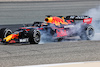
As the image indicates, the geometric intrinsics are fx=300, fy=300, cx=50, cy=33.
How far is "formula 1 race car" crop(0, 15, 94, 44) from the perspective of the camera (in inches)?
444

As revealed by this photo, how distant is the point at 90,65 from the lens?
22.3ft

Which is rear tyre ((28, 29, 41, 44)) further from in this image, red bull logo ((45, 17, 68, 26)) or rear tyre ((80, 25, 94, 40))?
rear tyre ((80, 25, 94, 40))

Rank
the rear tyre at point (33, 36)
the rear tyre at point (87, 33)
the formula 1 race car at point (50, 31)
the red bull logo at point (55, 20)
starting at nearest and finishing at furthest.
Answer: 1. the rear tyre at point (33, 36)
2. the formula 1 race car at point (50, 31)
3. the red bull logo at point (55, 20)
4. the rear tyre at point (87, 33)

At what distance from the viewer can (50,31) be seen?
12188 millimetres

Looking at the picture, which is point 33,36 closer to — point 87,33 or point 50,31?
point 50,31

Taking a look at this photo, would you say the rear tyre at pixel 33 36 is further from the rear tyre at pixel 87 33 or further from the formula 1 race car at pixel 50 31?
the rear tyre at pixel 87 33

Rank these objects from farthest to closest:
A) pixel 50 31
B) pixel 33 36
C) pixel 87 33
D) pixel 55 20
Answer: pixel 87 33, pixel 55 20, pixel 50 31, pixel 33 36

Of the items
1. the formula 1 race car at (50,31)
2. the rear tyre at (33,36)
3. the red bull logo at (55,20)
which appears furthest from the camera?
the red bull logo at (55,20)

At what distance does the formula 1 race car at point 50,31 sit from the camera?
11.3 m

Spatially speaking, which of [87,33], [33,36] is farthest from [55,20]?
[33,36]

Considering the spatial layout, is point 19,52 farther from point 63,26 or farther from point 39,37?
point 63,26

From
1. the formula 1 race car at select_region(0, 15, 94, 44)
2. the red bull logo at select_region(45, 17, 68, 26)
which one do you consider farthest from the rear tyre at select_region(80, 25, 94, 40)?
the red bull logo at select_region(45, 17, 68, 26)

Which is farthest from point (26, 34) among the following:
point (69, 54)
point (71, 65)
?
point (71, 65)

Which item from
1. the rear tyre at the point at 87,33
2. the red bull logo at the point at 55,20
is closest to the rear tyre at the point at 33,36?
the red bull logo at the point at 55,20
